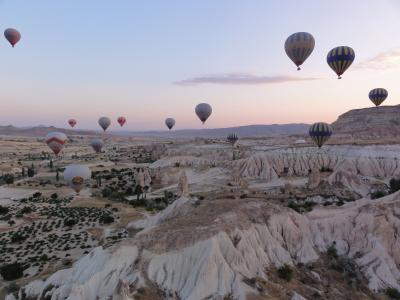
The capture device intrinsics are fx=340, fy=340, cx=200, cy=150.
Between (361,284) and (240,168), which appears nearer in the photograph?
(361,284)

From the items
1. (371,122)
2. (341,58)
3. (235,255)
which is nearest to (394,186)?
(341,58)

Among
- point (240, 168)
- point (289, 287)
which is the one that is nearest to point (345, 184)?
point (240, 168)

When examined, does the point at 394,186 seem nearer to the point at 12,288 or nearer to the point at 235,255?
the point at 235,255

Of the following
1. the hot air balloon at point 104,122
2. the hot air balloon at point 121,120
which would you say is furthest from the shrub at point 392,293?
the hot air balloon at point 121,120

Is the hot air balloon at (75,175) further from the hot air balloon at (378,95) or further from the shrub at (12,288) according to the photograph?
the hot air balloon at (378,95)

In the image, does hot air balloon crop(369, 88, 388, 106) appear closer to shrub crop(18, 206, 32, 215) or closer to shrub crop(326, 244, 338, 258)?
shrub crop(326, 244, 338, 258)

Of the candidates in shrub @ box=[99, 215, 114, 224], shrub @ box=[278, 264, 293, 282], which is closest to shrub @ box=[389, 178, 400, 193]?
shrub @ box=[278, 264, 293, 282]

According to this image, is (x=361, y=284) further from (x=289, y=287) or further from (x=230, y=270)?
(x=230, y=270)
